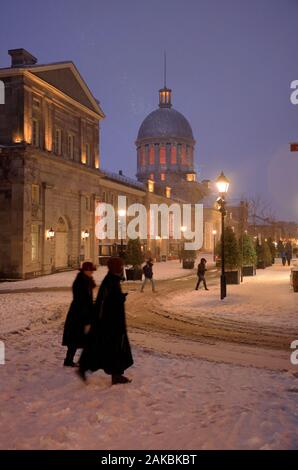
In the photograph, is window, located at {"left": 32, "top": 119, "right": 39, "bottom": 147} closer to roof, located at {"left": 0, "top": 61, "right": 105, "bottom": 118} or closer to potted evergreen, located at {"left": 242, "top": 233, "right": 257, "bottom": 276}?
roof, located at {"left": 0, "top": 61, "right": 105, "bottom": 118}

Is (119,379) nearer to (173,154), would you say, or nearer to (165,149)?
(173,154)

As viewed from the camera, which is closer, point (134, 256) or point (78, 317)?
point (78, 317)

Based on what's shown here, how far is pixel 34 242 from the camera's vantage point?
3111 centimetres

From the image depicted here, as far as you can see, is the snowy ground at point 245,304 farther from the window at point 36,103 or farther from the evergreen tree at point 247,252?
the window at point 36,103

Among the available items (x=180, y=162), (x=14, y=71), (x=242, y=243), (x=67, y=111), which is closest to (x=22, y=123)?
(x=14, y=71)

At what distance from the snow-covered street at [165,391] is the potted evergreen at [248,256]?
15118 millimetres

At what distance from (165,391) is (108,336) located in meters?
1.14

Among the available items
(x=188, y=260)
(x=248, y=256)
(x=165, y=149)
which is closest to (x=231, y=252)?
(x=248, y=256)

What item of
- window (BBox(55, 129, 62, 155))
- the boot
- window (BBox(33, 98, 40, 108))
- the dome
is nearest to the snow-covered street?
the boot

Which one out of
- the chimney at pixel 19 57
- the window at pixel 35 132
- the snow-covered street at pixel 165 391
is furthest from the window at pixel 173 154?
the snow-covered street at pixel 165 391

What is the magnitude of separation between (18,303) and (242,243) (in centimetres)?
1535

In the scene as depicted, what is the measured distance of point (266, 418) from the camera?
5.83 meters
